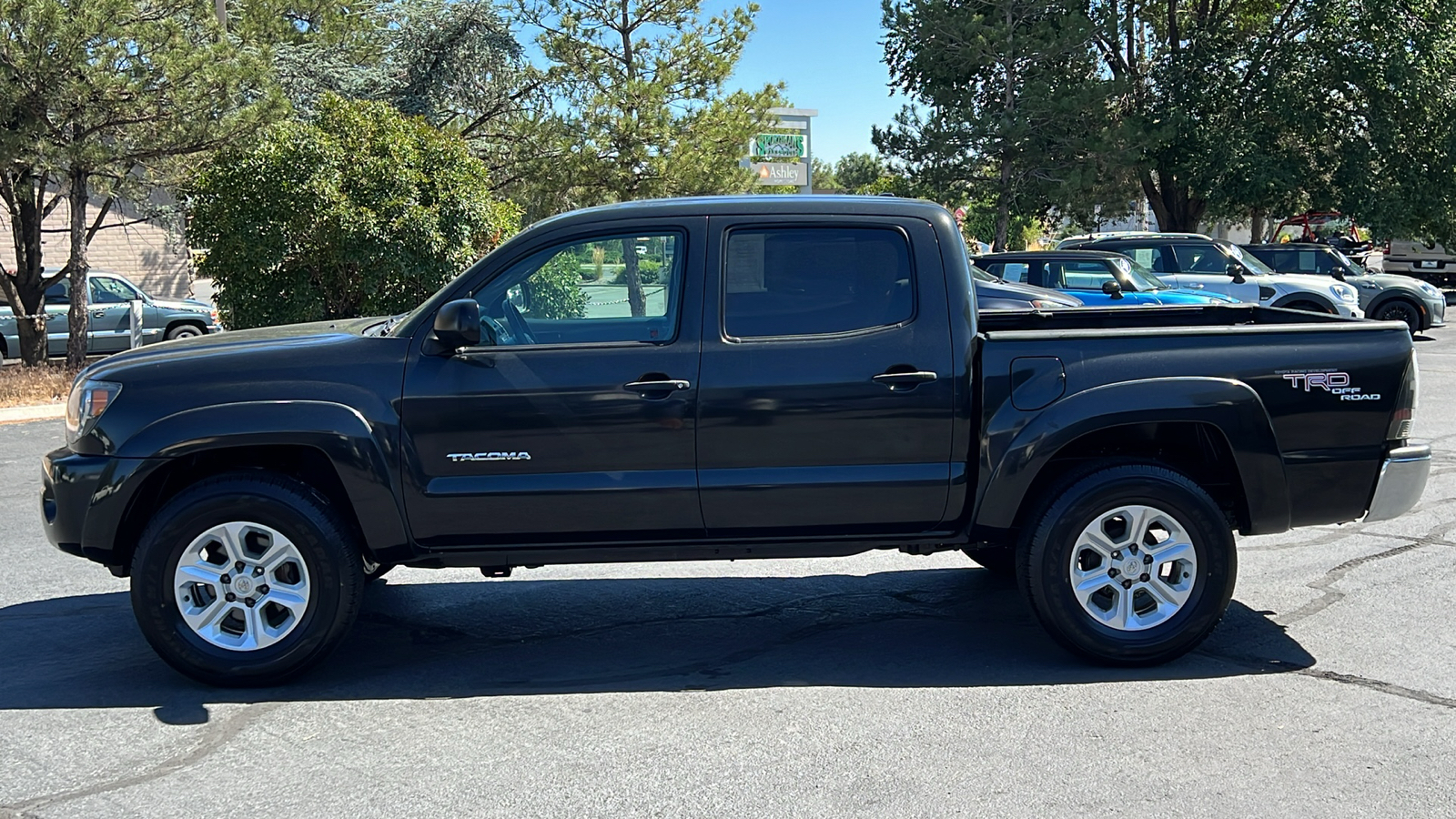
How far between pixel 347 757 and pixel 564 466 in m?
1.34

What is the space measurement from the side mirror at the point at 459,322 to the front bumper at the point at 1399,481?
3.73 m

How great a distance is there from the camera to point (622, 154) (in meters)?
20.4

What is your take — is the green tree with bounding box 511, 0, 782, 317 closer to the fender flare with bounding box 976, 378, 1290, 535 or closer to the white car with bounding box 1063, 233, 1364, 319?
the white car with bounding box 1063, 233, 1364, 319

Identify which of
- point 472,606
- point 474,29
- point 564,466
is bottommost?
point 472,606

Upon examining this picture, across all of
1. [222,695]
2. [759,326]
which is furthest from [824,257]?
[222,695]

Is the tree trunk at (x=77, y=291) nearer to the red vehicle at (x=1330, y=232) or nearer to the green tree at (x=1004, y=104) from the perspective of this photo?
the green tree at (x=1004, y=104)

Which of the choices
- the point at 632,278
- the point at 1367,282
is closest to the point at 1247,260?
the point at 1367,282

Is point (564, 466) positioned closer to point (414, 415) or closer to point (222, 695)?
point (414, 415)

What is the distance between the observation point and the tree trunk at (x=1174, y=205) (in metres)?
33.5

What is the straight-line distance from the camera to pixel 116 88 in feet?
45.9

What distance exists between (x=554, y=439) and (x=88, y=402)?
1883 millimetres

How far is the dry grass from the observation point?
48.8ft

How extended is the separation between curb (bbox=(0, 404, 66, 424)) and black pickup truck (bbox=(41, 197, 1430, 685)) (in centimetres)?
993

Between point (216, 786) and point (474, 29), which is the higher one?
point (474, 29)
